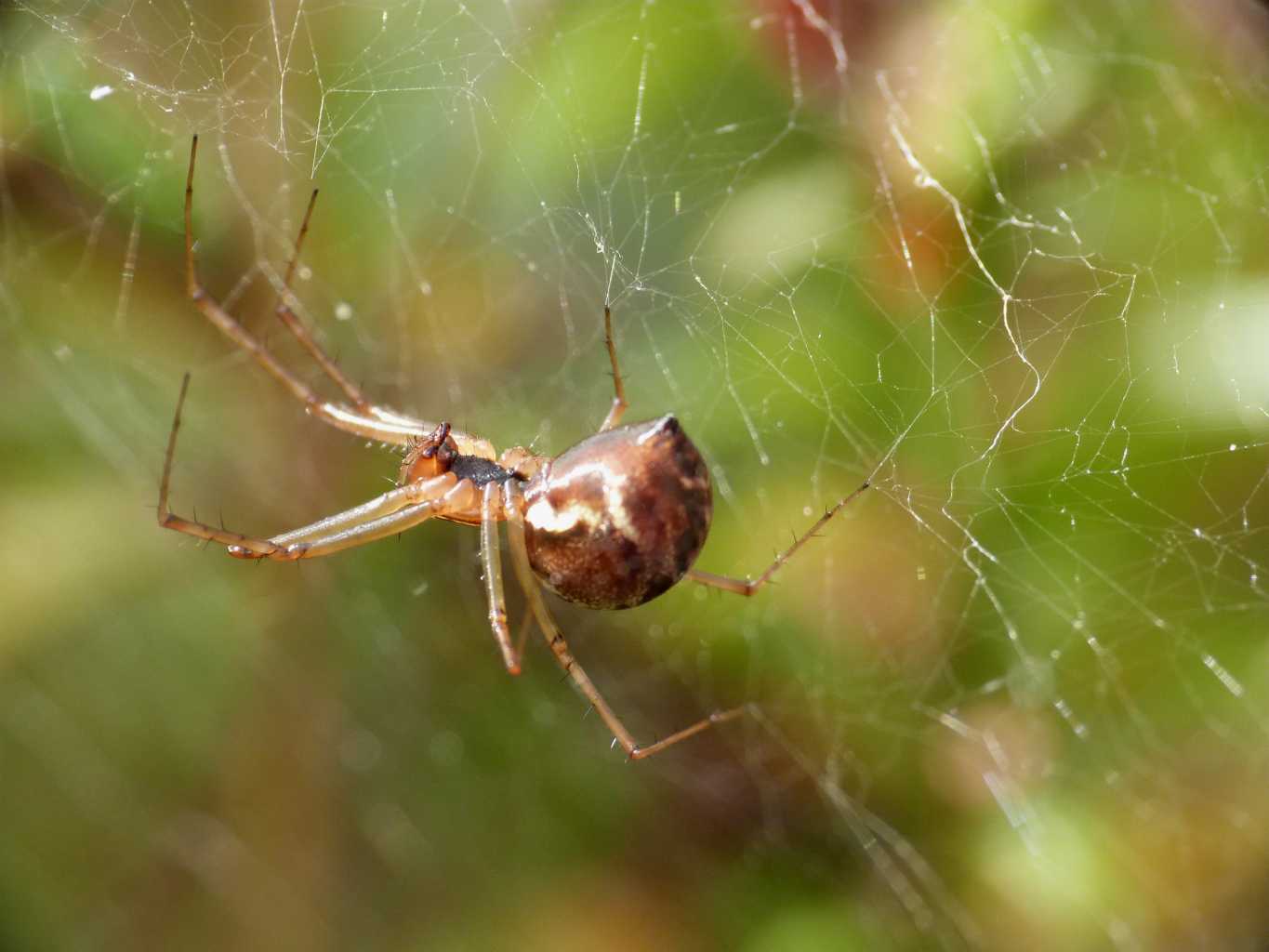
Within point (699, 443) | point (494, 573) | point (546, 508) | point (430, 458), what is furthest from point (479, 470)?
point (699, 443)

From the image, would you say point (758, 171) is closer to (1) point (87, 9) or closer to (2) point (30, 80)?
(1) point (87, 9)

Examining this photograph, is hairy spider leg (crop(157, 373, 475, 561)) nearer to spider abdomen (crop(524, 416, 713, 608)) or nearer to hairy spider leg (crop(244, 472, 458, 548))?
hairy spider leg (crop(244, 472, 458, 548))

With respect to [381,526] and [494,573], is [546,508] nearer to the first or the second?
[494,573]

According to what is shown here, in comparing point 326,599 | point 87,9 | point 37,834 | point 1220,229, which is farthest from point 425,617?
point 1220,229

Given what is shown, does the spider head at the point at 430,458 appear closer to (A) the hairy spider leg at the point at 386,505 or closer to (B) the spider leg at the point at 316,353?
(A) the hairy spider leg at the point at 386,505

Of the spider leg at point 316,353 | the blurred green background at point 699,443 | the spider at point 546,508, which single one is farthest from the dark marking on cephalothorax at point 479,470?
the blurred green background at point 699,443

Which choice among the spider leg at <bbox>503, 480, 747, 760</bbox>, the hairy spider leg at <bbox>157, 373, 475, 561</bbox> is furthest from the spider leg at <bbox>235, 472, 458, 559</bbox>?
the spider leg at <bbox>503, 480, 747, 760</bbox>
